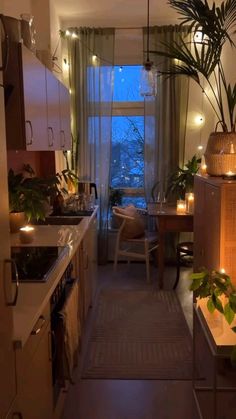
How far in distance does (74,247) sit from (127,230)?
2.18 m

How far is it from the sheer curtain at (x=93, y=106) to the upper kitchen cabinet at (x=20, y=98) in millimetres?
2772

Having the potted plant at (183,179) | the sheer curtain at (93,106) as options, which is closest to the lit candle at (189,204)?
the potted plant at (183,179)

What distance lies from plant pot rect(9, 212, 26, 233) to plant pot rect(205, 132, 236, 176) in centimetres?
138

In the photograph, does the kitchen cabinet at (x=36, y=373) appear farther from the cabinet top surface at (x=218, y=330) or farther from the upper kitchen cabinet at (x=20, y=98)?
the upper kitchen cabinet at (x=20, y=98)

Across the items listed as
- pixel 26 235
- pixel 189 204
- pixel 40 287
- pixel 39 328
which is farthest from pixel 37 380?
pixel 189 204

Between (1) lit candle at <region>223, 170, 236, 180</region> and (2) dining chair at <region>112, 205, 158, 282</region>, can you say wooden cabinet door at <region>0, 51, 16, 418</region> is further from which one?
(2) dining chair at <region>112, 205, 158, 282</region>

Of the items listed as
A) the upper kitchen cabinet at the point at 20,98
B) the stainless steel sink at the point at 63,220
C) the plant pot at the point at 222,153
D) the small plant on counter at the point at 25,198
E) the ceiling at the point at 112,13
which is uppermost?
the ceiling at the point at 112,13

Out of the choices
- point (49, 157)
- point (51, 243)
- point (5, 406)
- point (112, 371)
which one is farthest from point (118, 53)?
point (5, 406)

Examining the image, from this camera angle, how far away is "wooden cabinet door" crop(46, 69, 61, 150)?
10.00 feet

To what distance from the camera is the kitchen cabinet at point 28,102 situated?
7.45 feet

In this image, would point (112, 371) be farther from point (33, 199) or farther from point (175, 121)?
point (175, 121)

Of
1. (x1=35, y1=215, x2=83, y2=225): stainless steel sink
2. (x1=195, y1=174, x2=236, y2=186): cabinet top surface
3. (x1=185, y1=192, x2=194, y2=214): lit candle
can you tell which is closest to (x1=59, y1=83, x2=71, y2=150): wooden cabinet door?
(x1=35, y1=215, x2=83, y2=225): stainless steel sink

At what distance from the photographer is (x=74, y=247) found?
2795 millimetres

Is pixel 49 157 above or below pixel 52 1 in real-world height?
below
